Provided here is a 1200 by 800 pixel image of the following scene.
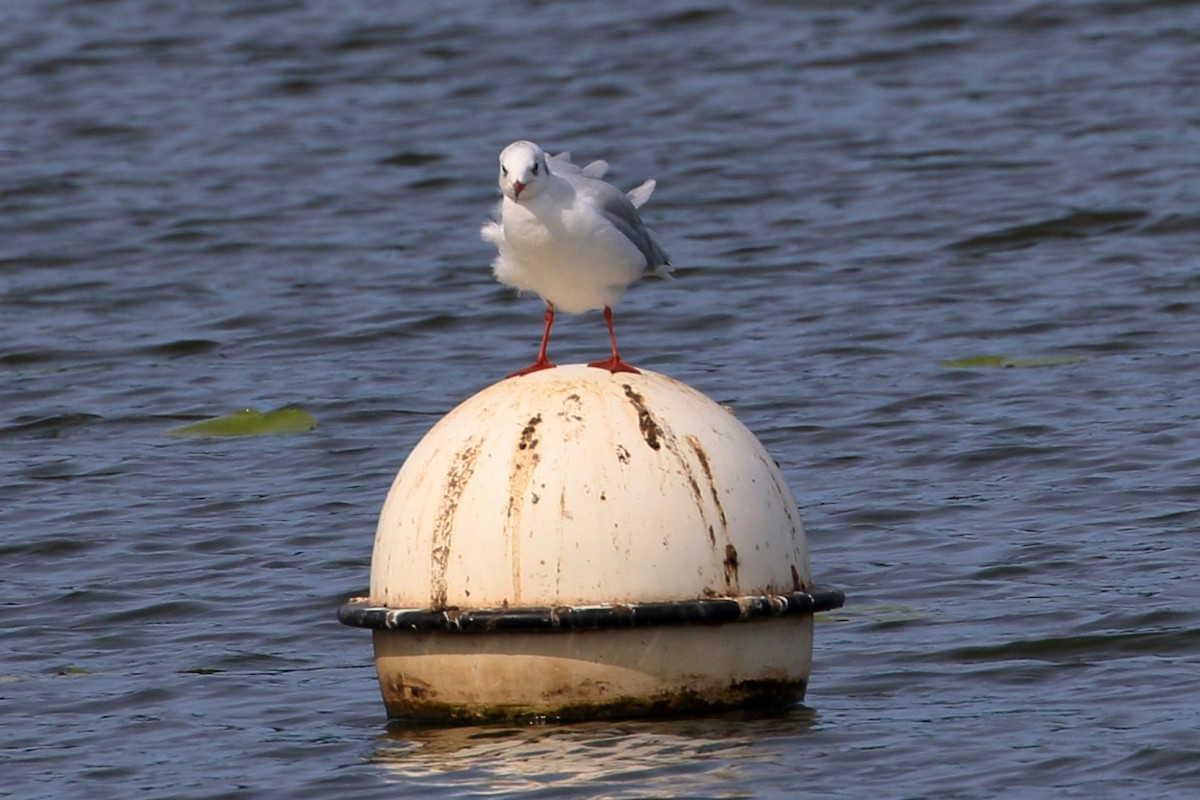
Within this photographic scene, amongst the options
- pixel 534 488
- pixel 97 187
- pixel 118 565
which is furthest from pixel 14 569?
pixel 97 187

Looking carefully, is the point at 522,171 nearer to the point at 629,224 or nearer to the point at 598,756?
the point at 629,224

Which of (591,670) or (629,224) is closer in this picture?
(591,670)

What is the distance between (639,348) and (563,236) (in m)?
8.60

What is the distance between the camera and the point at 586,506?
8.19 meters

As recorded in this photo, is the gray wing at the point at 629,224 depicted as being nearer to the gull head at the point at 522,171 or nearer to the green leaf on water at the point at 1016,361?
the gull head at the point at 522,171

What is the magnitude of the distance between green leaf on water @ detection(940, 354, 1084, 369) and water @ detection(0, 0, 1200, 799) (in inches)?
3.4

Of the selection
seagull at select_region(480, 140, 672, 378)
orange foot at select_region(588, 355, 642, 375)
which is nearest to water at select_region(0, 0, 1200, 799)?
orange foot at select_region(588, 355, 642, 375)

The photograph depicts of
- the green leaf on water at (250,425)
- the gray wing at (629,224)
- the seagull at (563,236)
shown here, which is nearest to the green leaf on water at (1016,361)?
the green leaf on water at (250,425)

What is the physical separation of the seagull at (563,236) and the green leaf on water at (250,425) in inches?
242

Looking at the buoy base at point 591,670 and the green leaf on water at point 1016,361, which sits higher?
the green leaf on water at point 1016,361

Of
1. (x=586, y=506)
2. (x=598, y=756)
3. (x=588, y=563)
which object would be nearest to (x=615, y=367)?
(x=586, y=506)

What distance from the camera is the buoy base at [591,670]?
325 inches

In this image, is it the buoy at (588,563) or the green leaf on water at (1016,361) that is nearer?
the buoy at (588,563)

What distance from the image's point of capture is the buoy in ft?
26.9
